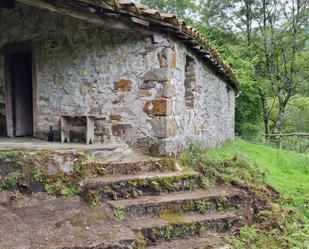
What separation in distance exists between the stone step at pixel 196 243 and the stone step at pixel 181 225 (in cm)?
4

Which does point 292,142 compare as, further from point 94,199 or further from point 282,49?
point 94,199

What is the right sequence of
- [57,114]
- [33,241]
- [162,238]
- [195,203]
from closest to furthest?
[33,241], [162,238], [195,203], [57,114]

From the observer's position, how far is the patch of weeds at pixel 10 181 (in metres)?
3.95

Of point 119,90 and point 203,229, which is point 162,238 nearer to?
point 203,229

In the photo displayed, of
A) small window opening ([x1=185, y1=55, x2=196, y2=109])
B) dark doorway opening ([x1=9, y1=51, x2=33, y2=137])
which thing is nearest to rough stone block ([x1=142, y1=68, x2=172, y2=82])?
small window opening ([x1=185, y1=55, x2=196, y2=109])

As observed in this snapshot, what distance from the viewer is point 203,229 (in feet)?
12.5

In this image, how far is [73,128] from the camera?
211 inches

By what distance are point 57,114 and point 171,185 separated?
7.85ft

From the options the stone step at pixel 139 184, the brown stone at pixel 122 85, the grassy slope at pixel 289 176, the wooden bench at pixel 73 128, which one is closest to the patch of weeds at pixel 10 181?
the stone step at pixel 139 184

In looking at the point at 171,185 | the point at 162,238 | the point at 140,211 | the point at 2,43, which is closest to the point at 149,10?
the point at 171,185

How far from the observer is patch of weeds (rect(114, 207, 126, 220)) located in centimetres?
368

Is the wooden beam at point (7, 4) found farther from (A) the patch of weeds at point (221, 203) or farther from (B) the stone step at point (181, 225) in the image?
(A) the patch of weeds at point (221, 203)

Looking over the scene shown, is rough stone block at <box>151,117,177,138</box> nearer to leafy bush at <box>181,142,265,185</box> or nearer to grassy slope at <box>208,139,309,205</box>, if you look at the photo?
leafy bush at <box>181,142,265,185</box>

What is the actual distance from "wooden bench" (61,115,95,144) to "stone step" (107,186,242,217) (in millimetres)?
1535
